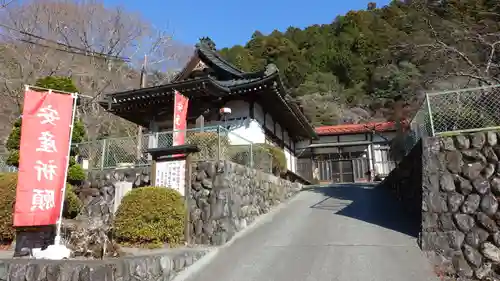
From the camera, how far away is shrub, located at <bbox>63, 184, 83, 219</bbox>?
9578mm

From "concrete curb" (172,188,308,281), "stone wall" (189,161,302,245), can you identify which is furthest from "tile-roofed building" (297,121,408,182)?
"stone wall" (189,161,302,245)

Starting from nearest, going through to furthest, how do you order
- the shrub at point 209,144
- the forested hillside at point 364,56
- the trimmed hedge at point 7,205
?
the trimmed hedge at point 7,205, the shrub at point 209,144, the forested hillside at point 364,56

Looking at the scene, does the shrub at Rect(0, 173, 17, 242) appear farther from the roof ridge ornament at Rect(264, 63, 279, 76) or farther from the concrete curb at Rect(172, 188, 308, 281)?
the roof ridge ornament at Rect(264, 63, 279, 76)

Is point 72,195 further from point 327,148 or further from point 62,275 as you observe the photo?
point 327,148

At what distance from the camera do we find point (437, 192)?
6.88 meters

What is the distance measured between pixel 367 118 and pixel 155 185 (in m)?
32.8

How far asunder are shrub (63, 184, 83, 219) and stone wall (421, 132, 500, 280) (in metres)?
9.06

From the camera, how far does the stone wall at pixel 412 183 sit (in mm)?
7829

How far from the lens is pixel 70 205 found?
964 centimetres

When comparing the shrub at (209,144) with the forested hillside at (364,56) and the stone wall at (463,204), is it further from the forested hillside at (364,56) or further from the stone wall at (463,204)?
the forested hillside at (364,56)

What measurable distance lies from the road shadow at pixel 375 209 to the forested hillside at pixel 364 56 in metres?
4.13

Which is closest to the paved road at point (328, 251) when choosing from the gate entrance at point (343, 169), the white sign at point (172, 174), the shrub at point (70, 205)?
the white sign at point (172, 174)

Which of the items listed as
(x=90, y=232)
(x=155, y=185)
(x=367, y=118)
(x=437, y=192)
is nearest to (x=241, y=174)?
(x=155, y=185)

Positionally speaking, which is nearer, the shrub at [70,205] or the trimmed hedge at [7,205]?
the trimmed hedge at [7,205]
